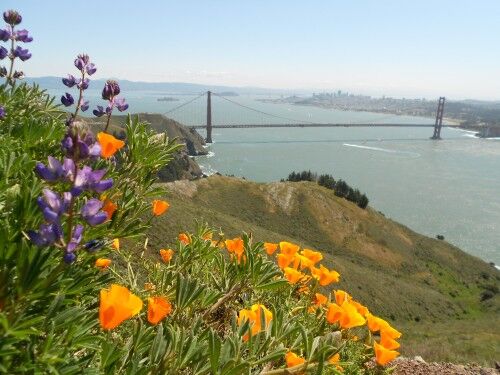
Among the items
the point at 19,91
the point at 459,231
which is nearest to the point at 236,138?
the point at 459,231

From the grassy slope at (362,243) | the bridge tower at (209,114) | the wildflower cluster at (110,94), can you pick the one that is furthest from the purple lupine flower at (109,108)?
the bridge tower at (209,114)

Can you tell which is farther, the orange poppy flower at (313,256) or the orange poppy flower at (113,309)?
the orange poppy flower at (313,256)

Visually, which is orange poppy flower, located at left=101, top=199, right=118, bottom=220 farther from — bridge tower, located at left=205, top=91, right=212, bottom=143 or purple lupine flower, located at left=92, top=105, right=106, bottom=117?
bridge tower, located at left=205, top=91, right=212, bottom=143

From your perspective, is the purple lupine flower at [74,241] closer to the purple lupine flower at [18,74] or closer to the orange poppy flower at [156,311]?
the orange poppy flower at [156,311]

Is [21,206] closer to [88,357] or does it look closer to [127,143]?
[88,357]

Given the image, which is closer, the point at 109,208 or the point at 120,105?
the point at 109,208

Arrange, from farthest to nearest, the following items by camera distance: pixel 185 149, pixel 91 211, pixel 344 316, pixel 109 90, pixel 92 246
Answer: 1. pixel 185 149
2. pixel 109 90
3. pixel 344 316
4. pixel 92 246
5. pixel 91 211

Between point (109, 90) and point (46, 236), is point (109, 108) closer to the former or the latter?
point (109, 90)

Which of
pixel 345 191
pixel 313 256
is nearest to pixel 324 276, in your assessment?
pixel 313 256
